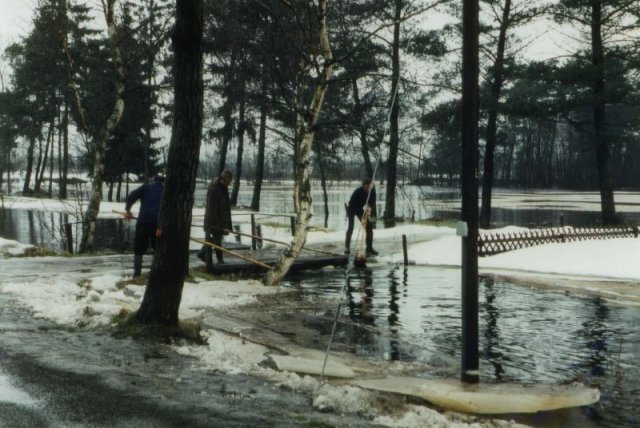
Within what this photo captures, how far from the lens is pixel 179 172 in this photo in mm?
7500

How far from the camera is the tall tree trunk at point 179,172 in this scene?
7.27 meters

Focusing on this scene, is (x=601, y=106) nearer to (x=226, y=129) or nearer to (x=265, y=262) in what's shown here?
(x=265, y=262)

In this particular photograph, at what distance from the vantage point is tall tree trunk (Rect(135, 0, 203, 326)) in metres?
7.27

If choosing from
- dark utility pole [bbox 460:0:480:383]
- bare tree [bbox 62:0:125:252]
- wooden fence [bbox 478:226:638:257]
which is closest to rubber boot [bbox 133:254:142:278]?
bare tree [bbox 62:0:125:252]

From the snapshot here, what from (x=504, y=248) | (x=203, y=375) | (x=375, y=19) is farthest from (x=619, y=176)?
(x=203, y=375)

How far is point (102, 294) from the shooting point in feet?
34.4

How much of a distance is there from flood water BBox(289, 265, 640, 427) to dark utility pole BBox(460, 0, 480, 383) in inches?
47.6

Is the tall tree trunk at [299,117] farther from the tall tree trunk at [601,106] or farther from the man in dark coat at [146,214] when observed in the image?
the tall tree trunk at [601,106]

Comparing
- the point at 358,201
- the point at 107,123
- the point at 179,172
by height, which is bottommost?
the point at 358,201

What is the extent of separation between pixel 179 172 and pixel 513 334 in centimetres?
523

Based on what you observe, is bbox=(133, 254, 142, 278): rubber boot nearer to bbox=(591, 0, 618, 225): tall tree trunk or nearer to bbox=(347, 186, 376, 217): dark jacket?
bbox=(347, 186, 376, 217): dark jacket

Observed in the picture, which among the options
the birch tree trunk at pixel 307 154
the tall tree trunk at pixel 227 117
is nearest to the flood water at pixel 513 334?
the birch tree trunk at pixel 307 154

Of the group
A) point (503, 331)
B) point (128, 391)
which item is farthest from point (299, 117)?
point (128, 391)

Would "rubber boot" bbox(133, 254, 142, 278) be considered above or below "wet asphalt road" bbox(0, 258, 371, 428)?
above
